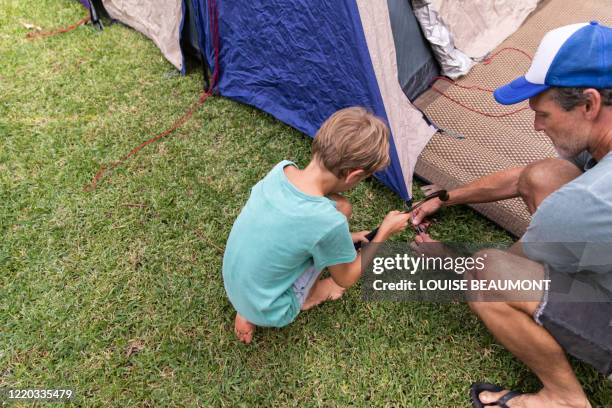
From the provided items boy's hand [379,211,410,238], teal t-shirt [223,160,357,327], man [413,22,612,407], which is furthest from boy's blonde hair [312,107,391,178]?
man [413,22,612,407]

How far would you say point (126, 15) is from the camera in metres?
3.46

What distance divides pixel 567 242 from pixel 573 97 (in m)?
0.49

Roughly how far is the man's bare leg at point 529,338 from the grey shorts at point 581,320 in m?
Result: 0.04

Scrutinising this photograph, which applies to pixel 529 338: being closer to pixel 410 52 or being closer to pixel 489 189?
pixel 489 189

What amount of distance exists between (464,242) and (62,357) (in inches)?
77.3

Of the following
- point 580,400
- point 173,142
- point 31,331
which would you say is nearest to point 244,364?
point 31,331

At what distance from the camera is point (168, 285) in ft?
6.77

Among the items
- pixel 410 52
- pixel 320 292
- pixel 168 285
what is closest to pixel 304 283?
pixel 320 292

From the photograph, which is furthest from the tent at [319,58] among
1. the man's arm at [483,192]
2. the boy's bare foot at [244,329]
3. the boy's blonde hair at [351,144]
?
the boy's bare foot at [244,329]

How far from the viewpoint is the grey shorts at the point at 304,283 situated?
1.72 m

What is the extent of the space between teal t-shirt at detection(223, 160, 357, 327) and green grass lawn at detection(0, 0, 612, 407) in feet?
1.28

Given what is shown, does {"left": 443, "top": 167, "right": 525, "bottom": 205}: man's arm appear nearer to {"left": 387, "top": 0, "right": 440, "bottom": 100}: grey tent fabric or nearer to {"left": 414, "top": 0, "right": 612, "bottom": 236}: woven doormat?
{"left": 414, "top": 0, "right": 612, "bottom": 236}: woven doormat

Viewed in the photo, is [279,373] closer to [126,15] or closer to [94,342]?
[94,342]

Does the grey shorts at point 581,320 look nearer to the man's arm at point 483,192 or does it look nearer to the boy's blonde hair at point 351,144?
the man's arm at point 483,192
